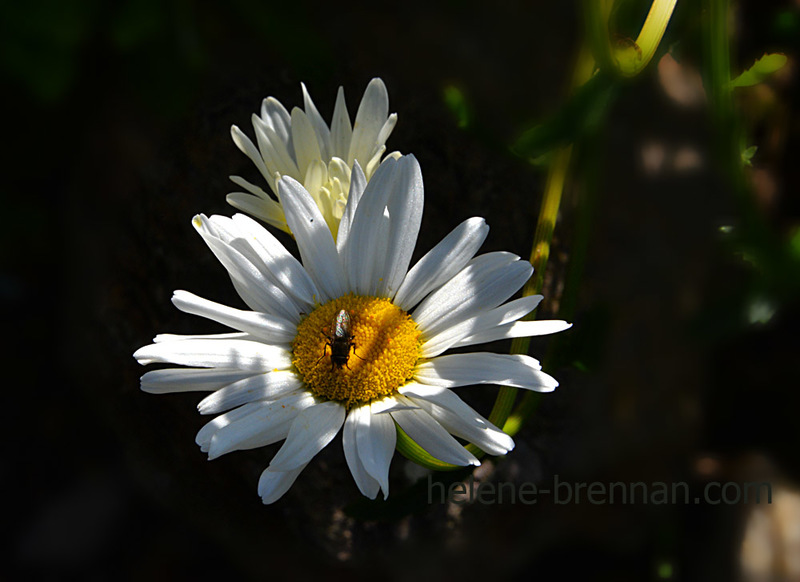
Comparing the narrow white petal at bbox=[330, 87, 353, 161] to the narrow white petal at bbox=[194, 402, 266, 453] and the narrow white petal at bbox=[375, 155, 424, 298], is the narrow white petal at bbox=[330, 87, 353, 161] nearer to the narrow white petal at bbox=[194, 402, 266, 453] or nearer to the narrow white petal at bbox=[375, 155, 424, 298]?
the narrow white petal at bbox=[375, 155, 424, 298]

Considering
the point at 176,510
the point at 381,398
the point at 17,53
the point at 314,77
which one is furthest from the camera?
the point at 17,53

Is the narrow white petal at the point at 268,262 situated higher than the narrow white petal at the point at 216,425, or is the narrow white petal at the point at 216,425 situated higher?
the narrow white petal at the point at 268,262

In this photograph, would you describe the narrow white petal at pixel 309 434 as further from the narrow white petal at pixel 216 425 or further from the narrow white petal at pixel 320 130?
the narrow white petal at pixel 320 130

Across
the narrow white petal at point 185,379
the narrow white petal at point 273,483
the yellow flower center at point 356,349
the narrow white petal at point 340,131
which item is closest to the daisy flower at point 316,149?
the narrow white petal at point 340,131

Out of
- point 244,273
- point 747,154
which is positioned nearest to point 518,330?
point 244,273

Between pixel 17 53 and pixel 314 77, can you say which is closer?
pixel 314 77

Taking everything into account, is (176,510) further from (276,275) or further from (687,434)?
(687,434)

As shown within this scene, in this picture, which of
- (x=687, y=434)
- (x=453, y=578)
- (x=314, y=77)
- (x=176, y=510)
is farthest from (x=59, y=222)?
(x=687, y=434)
